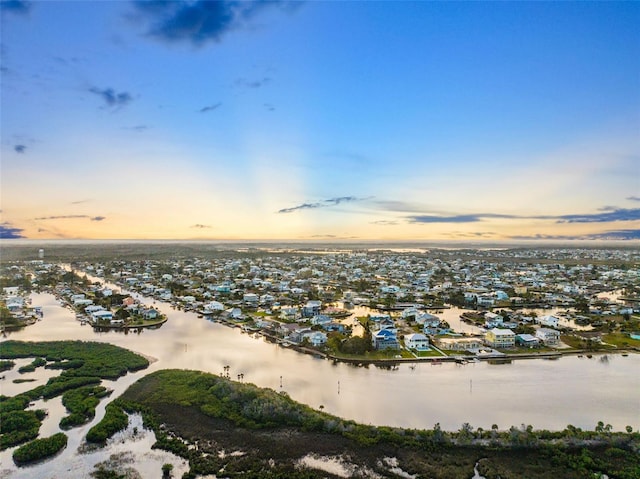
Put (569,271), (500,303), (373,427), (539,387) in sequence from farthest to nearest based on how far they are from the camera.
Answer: (569,271) → (500,303) → (539,387) → (373,427)

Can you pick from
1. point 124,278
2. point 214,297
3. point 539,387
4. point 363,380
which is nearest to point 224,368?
point 363,380

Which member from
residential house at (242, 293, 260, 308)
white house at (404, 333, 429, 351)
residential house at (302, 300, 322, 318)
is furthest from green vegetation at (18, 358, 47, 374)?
white house at (404, 333, 429, 351)

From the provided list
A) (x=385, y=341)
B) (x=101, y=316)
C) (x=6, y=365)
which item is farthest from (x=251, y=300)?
(x=6, y=365)

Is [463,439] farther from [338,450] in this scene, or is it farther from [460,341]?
[460,341]

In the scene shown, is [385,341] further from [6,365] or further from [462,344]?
[6,365]

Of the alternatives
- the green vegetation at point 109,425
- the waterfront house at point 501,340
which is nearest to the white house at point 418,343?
the waterfront house at point 501,340
